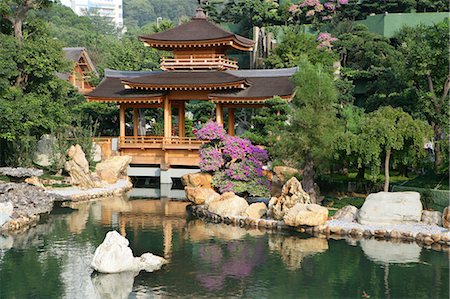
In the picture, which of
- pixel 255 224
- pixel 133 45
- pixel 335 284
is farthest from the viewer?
pixel 133 45

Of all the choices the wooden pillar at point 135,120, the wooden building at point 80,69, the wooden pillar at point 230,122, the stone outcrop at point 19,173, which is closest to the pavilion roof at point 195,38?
the wooden pillar at point 230,122

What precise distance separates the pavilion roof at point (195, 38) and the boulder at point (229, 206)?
33.0ft

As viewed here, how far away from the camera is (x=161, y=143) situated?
1153 inches

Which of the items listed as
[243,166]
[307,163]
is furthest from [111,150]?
[307,163]

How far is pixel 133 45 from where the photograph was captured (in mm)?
44406

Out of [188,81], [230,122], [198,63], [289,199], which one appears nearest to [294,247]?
[289,199]

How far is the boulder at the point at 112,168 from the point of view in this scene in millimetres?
27984

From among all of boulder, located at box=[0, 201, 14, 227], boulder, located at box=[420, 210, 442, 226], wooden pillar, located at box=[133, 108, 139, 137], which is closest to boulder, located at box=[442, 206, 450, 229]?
boulder, located at box=[420, 210, 442, 226]

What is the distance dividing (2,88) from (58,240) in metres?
9.81

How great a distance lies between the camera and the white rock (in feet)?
53.5

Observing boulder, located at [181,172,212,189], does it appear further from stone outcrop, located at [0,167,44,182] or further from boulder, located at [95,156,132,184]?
stone outcrop, located at [0,167,44,182]

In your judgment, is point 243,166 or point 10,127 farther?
point 10,127

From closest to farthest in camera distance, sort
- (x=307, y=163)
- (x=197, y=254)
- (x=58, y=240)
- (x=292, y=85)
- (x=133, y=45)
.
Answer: (x=197, y=254) → (x=58, y=240) → (x=307, y=163) → (x=292, y=85) → (x=133, y=45)

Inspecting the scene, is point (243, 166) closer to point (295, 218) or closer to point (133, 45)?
point (295, 218)
